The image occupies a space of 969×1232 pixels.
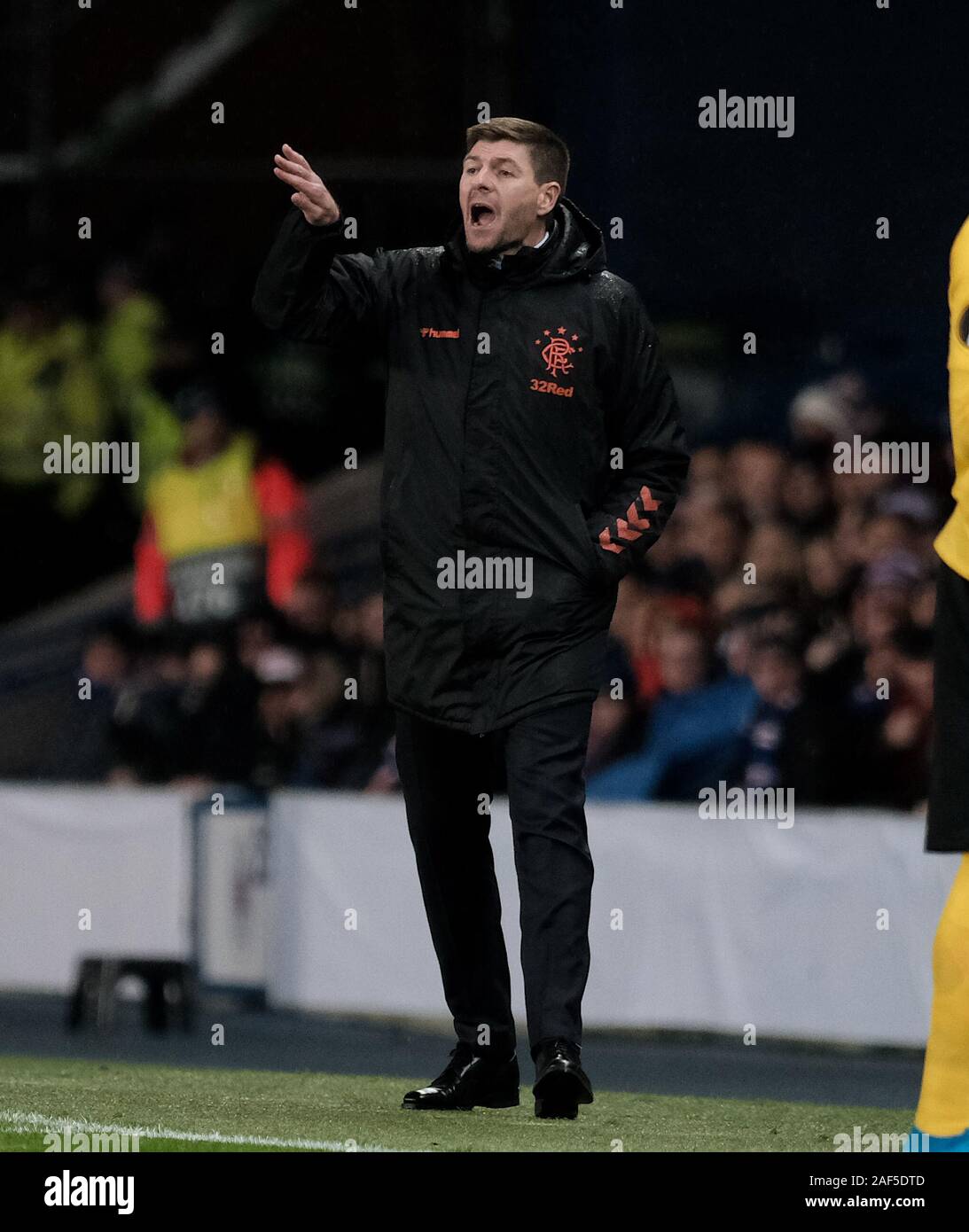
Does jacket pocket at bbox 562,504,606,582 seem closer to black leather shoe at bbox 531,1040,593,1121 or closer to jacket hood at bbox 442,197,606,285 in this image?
jacket hood at bbox 442,197,606,285

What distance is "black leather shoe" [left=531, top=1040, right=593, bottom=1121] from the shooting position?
5707 millimetres

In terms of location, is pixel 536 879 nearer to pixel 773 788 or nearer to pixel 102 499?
pixel 773 788

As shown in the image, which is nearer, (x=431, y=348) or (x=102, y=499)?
(x=431, y=348)

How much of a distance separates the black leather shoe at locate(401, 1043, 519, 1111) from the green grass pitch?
4 centimetres

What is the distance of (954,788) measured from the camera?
4.76m

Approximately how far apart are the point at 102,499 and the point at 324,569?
7.60 ft

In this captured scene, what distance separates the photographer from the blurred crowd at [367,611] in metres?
10.1

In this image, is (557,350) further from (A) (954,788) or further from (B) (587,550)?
(A) (954,788)

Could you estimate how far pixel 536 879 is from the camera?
5.81 m

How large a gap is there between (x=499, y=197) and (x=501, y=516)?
28.8 inches

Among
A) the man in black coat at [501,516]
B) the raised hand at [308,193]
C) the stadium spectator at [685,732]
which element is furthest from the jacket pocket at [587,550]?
the stadium spectator at [685,732]

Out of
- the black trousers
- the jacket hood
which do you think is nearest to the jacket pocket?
the black trousers

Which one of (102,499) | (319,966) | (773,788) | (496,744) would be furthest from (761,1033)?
(102,499)

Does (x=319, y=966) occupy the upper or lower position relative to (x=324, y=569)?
lower
